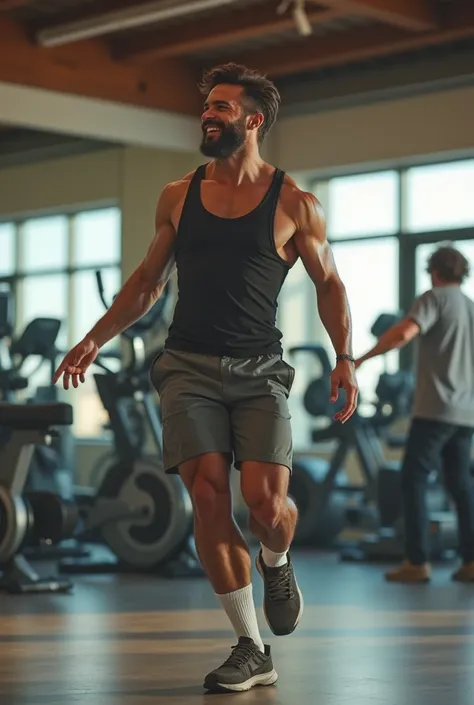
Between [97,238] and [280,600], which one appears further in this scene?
[97,238]

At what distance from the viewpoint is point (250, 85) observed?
339 cm

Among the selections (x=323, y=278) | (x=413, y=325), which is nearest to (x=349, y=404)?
(x=323, y=278)

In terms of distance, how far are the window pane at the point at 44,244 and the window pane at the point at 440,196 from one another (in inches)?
157

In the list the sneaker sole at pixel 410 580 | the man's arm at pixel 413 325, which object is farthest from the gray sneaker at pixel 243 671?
the sneaker sole at pixel 410 580

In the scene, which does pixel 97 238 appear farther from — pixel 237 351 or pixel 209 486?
pixel 209 486

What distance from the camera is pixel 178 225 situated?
337 centimetres

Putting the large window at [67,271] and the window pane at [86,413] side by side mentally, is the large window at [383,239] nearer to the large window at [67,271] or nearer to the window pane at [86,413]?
the large window at [67,271]

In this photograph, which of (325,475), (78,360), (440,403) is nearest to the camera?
(78,360)

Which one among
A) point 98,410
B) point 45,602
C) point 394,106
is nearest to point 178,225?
point 45,602

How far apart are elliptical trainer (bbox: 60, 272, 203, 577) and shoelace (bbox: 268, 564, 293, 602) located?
3.10m

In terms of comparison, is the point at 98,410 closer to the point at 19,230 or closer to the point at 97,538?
the point at 19,230

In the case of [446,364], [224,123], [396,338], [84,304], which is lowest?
[446,364]

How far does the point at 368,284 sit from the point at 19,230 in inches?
169

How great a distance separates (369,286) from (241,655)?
21.2 ft
